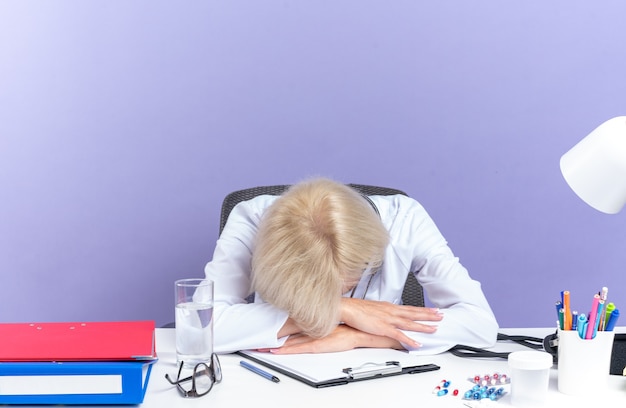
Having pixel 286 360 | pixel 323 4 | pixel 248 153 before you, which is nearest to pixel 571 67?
pixel 323 4

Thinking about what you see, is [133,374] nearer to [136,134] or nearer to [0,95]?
[136,134]

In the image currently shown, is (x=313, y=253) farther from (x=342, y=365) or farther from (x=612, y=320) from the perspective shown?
(x=612, y=320)

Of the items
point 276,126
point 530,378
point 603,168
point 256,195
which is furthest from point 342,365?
point 276,126

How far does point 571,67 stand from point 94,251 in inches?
74.3

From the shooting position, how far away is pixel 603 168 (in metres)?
1.17

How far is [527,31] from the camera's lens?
2773mm

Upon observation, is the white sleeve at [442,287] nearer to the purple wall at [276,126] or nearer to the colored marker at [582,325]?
the colored marker at [582,325]

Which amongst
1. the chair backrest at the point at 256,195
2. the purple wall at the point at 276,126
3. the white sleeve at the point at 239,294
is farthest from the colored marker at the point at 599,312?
the purple wall at the point at 276,126

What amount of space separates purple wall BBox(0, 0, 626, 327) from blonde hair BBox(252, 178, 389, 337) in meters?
1.16

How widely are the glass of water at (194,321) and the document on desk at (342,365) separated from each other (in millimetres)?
143

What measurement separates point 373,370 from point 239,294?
51 cm

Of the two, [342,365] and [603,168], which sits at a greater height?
[603,168]

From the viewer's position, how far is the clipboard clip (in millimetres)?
1304

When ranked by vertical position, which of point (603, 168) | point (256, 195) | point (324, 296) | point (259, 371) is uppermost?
point (603, 168)
